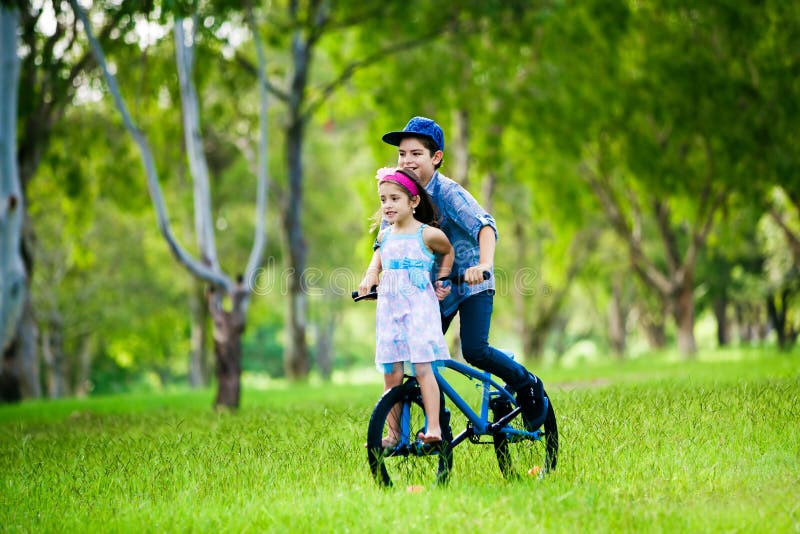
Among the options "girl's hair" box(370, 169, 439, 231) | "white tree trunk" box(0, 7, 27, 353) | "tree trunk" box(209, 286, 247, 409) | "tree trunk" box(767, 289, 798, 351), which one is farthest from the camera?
"tree trunk" box(767, 289, 798, 351)

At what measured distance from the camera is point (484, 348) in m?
5.36

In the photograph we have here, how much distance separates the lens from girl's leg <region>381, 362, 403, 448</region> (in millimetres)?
5133

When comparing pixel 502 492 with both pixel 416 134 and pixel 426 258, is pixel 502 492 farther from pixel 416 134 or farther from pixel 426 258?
pixel 416 134

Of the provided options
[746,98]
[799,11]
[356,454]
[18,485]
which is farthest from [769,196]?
[18,485]

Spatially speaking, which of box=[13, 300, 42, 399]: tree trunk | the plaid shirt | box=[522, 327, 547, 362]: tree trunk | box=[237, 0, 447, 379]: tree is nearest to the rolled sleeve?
the plaid shirt

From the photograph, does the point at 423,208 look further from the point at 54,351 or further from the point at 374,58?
the point at 54,351

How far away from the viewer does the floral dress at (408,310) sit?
505cm

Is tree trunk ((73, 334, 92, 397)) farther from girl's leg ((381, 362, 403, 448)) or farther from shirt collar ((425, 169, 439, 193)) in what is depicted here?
girl's leg ((381, 362, 403, 448))

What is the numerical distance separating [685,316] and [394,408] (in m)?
19.7

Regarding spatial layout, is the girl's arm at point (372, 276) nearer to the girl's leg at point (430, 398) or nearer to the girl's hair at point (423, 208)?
the girl's hair at point (423, 208)

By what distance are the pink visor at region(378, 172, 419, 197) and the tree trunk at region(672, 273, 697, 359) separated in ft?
62.7

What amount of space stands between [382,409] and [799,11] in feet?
55.3

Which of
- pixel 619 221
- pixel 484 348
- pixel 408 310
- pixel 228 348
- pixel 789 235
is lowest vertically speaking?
pixel 484 348

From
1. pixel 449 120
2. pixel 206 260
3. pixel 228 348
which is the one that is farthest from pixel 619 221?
pixel 228 348
